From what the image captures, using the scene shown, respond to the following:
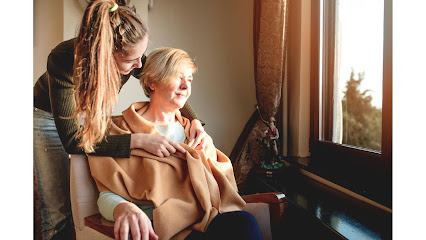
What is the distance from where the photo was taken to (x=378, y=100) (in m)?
1.60

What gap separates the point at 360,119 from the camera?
1.78 m

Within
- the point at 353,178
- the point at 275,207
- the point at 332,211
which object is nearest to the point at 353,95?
the point at 353,178

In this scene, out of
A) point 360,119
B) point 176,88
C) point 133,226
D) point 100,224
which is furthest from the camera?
point 360,119

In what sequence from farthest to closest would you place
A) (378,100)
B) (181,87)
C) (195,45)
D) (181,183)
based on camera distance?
(195,45) < (378,100) < (181,87) < (181,183)

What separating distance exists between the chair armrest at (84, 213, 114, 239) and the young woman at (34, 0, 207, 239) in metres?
0.24

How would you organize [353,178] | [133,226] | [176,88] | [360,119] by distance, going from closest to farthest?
[133,226] → [176,88] → [353,178] → [360,119]

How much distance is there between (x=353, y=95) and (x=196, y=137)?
0.97 m

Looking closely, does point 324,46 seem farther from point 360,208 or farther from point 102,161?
point 102,161

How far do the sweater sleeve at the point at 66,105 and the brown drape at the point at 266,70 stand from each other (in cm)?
143

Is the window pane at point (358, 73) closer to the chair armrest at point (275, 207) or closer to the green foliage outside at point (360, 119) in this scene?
the green foliage outside at point (360, 119)

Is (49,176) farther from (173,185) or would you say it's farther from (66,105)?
(173,185)

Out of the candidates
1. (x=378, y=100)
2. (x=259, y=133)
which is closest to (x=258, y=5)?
(x=259, y=133)
